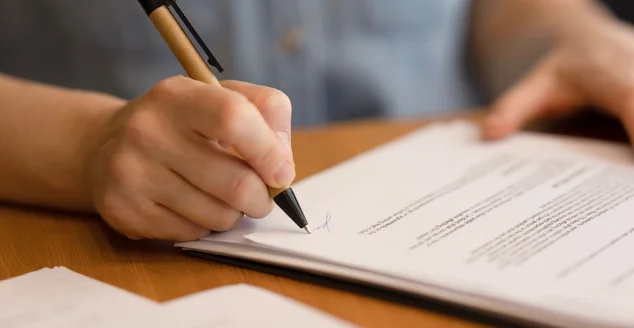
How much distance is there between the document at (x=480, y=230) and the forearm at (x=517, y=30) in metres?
0.25

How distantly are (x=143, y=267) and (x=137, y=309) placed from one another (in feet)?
0.24

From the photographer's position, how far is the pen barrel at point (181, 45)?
516 millimetres

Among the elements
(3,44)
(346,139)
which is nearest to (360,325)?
(346,139)

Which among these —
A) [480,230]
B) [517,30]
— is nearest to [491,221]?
[480,230]

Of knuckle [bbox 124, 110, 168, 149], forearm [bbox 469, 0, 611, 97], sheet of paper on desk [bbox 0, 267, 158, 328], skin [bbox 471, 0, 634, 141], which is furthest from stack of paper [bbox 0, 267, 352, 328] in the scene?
forearm [bbox 469, 0, 611, 97]

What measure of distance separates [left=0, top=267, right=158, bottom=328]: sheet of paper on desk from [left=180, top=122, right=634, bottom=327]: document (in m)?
0.09

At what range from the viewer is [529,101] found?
2.66 ft

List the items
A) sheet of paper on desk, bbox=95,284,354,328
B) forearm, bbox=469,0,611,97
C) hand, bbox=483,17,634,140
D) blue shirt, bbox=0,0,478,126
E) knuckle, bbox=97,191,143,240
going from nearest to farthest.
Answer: sheet of paper on desk, bbox=95,284,354,328, knuckle, bbox=97,191,143,240, hand, bbox=483,17,634,140, forearm, bbox=469,0,611,97, blue shirt, bbox=0,0,478,126

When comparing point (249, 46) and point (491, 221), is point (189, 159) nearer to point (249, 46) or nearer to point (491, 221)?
point (491, 221)

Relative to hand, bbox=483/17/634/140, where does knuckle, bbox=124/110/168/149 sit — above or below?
above

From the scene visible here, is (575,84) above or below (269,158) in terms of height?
below

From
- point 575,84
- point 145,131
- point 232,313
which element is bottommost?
point 575,84

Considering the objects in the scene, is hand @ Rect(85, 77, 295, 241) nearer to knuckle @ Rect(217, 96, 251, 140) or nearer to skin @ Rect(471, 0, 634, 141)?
knuckle @ Rect(217, 96, 251, 140)

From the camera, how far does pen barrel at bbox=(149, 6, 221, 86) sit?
1.69 feet
